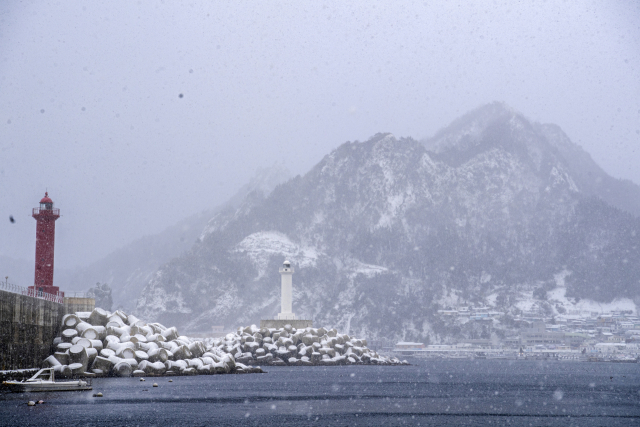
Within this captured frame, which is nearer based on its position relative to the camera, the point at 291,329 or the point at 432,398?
the point at 432,398

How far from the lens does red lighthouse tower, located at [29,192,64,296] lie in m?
57.1

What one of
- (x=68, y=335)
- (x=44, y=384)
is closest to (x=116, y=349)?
(x=68, y=335)

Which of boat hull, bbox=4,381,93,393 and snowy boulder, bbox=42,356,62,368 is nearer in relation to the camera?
boat hull, bbox=4,381,93,393

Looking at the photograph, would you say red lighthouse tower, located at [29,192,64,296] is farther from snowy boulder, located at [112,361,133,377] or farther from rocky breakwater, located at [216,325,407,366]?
rocky breakwater, located at [216,325,407,366]

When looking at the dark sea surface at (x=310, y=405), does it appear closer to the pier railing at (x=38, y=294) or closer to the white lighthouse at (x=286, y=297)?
the pier railing at (x=38, y=294)

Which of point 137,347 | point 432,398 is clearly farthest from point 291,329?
point 432,398

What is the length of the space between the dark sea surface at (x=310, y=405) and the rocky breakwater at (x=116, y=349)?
1.24 metres

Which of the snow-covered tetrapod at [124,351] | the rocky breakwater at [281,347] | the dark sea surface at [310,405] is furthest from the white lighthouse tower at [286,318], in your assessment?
the dark sea surface at [310,405]

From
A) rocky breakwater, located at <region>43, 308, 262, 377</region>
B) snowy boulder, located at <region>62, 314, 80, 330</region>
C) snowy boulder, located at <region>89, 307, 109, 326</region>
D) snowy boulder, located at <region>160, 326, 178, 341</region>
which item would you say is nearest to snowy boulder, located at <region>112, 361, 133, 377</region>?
rocky breakwater, located at <region>43, 308, 262, 377</region>

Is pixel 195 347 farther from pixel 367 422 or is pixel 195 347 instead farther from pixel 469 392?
pixel 367 422

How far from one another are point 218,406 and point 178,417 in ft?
18.5

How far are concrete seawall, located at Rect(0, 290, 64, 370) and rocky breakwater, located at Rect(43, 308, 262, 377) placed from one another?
4.08ft

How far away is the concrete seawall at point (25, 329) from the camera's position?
40.2m

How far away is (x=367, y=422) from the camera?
3534cm
